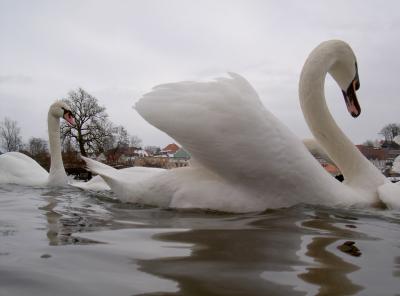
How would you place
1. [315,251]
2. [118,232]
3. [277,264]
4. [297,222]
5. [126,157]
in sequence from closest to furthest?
1. [277,264]
2. [315,251]
3. [118,232]
4. [297,222]
5. [126,157]

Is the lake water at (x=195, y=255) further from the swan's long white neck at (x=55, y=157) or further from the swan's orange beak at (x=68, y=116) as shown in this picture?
the swan's orange beak at (x=68, y=116)

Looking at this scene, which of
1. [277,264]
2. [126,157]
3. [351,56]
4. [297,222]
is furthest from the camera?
[126,157]

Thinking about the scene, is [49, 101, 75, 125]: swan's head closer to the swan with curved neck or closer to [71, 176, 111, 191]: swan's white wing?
[71, 176, 111, 191]: swan's white wing

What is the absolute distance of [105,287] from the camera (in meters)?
1.16

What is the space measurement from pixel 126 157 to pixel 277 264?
165ft

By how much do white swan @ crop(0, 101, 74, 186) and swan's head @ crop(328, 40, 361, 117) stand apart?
456 cm

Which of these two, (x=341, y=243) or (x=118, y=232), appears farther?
(x=118, y=232)

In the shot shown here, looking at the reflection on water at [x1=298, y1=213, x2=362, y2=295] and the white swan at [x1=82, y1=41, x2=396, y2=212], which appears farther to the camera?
the white swan at [x1=82, y1=41, x2=396, y2=212]

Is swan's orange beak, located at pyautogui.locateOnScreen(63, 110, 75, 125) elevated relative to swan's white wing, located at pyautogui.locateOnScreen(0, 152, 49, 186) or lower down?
elevated

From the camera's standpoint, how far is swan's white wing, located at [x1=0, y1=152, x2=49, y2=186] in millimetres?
6801

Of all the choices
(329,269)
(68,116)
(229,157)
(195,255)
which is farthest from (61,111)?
(329,269)

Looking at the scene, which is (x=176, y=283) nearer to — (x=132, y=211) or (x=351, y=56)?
(x=132, y=211)

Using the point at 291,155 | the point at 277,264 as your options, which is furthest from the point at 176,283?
the point at 291,155

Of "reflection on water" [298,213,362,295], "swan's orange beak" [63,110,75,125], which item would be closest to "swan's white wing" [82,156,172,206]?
"reflection on water" [298,213,362,295]
